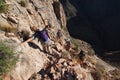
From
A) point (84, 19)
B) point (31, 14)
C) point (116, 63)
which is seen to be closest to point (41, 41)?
point (31, 14)

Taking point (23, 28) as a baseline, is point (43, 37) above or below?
below

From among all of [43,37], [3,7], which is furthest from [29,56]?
[3,7]

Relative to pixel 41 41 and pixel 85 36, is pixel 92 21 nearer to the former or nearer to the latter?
pixel 85 36

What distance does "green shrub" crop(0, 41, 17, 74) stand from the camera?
25.2 metres

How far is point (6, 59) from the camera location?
25.9 meters

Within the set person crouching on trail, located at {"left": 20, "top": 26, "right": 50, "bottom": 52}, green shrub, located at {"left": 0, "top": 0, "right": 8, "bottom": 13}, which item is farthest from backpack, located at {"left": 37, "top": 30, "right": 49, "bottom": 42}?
green shrub, located at {"left": 0, "top": 0, "right": 8, "bottom": 13}

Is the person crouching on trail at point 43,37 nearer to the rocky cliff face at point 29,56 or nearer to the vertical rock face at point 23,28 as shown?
the rocky cliff face at point 29,56

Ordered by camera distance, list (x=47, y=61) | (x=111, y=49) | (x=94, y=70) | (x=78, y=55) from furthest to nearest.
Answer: (x=111, y=49)
(x=78, y=55)
(x=94, y=70)
(x=47, y=61)

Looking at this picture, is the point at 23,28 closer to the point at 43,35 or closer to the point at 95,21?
the point at 43,35

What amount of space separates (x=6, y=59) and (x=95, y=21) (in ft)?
217

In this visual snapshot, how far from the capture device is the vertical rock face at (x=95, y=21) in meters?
79.7

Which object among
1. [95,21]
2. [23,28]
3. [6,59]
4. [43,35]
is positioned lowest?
[95,21]

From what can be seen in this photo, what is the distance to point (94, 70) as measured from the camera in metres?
39.1

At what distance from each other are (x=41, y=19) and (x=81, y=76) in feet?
43.2
